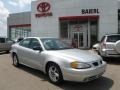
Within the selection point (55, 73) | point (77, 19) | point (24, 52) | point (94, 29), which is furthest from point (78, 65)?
point (94, 29)

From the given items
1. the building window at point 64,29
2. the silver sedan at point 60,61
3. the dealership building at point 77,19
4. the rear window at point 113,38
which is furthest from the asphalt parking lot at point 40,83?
the building window at point 64,29

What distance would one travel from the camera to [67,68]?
19.7ft

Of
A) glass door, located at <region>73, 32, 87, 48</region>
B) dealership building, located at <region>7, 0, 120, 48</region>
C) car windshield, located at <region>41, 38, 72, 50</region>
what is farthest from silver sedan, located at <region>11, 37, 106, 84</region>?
glass door, located at <region>73, 32, 87, 48</region>

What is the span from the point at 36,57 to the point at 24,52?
1073 millimetres

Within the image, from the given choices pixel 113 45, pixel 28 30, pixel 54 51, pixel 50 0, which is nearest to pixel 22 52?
pixel 54 51

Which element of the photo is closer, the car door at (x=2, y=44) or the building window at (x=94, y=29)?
the car door at (x=2, y=44)

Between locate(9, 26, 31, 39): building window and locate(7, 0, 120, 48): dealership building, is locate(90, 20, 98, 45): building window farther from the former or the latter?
locate(9, 26, 31, 39): building window

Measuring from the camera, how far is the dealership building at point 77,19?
23.8 m

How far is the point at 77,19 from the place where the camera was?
992 inches

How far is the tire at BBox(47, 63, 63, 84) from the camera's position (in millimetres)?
6309

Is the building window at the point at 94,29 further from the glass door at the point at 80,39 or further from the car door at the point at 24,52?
the car door at the point at 24,52

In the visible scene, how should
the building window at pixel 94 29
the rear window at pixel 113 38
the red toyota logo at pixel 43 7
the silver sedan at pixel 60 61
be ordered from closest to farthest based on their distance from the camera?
the silver sedan at pixel 60 61 < the rear window at pixel 113 38 < the building window at pixel 94 29 < the red toyota logo at pixel 43 7

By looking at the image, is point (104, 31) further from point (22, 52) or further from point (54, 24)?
point (22, 52)

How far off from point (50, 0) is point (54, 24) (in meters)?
3.26
